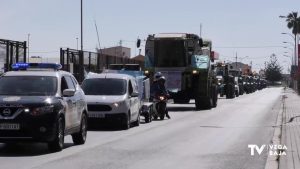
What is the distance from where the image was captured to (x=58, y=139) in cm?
1406

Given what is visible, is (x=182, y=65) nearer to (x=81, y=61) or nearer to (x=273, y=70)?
(x=81, y=61)

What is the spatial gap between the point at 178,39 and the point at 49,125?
73.2 ft

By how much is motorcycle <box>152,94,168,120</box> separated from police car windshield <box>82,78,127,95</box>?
4.35 meters

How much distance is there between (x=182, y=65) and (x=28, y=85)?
20870 millimetres

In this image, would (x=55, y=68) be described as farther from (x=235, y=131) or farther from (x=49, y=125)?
(x=235, y=131)

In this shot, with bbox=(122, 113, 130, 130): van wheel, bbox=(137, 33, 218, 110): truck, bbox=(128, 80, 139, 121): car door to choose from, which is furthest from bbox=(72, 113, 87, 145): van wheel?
bbox=(137, 33, 218, 110): truck

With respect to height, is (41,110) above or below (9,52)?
below

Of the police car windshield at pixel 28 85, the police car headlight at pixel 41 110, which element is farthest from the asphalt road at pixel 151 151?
the police car windshield at pixel 28 85

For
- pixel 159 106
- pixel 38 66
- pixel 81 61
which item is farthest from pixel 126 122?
pixel 81 61

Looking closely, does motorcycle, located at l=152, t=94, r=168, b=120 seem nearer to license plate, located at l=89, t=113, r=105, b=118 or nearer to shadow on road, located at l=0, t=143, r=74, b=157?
license plate, located at l=89, t=113, r=105, b=118

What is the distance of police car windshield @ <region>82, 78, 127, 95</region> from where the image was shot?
72.1ft

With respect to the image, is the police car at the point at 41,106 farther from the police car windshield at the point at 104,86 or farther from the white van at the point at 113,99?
the police car windshield at the point at 104,86

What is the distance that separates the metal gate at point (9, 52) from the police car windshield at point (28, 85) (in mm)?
11387

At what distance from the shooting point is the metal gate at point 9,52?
2645 cm
